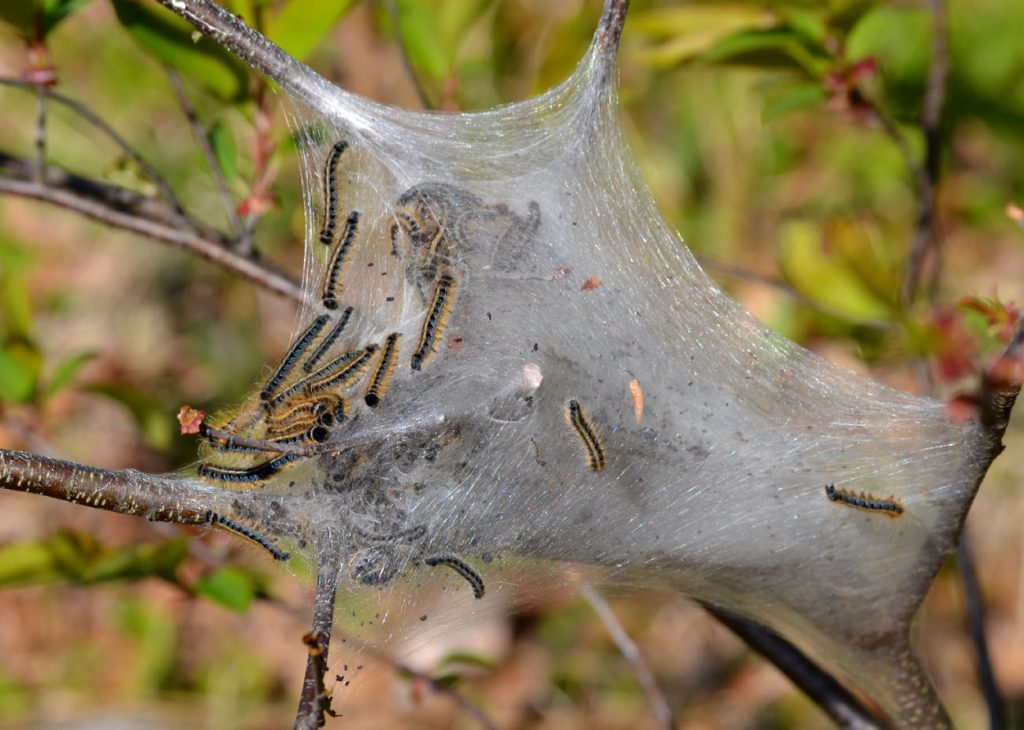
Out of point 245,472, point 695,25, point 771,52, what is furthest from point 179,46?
point 771,52

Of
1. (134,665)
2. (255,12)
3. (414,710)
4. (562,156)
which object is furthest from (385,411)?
(134,665)

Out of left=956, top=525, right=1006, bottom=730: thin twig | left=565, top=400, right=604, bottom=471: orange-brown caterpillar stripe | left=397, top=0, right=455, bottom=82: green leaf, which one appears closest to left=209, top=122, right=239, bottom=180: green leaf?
left=397, top=0, right=455, bottom=82: green leaf

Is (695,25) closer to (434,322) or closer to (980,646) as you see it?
(434,322)

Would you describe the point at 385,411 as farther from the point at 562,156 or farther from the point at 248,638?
the point at 248,638

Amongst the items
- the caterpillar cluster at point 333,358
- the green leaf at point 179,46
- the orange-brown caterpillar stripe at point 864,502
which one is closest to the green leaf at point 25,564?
the caterpillar cluster at point 333,358

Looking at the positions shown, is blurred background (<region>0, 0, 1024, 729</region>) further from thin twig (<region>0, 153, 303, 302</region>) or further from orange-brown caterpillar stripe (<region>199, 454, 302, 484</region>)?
orange-brown caterpillar stripe (<region>199, 454, 302, 484</region>)
